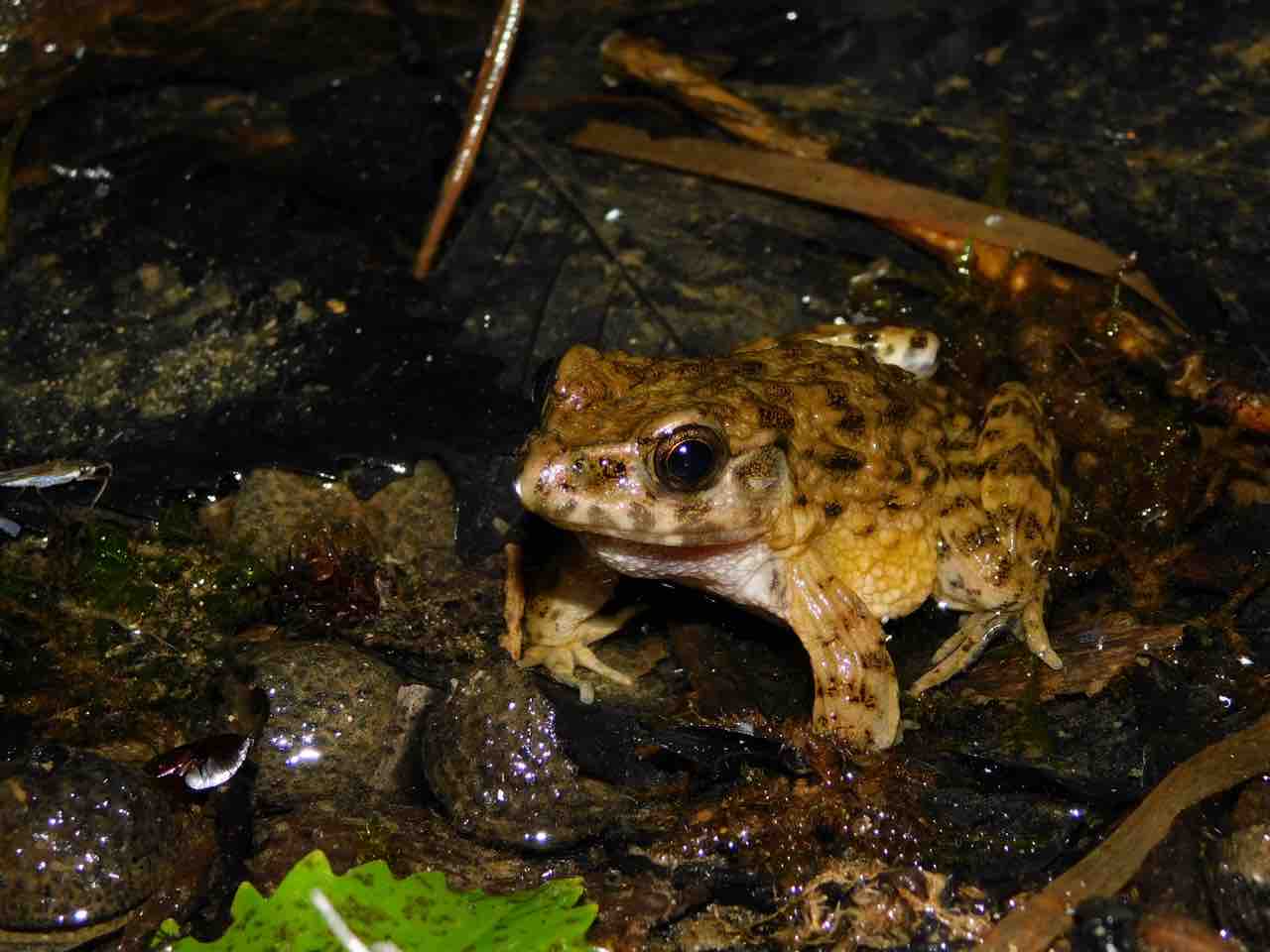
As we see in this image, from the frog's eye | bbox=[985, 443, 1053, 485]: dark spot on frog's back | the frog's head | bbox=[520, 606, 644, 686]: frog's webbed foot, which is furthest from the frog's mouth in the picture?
bbox=[985, 443, 1053, 485]: dark spot on frog's back

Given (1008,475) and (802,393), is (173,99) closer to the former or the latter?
(802,393)

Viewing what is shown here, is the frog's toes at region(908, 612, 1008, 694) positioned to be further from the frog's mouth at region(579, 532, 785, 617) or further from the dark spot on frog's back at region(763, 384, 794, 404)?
the dark spot on frog's back at region(763, 384, 794, 404)

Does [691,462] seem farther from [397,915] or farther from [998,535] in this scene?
[397,915]

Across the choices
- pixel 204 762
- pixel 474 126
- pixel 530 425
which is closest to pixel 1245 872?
pixel 530 425

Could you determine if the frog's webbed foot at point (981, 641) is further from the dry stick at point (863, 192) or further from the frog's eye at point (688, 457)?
the dry stick at point (863, 192)

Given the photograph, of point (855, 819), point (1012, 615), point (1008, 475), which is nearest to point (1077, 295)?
point (1008, 475)

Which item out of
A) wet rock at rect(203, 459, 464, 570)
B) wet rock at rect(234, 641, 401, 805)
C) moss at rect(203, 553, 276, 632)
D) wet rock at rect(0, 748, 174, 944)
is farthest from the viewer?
wet rock at rect(203, 459, 464, 570)
